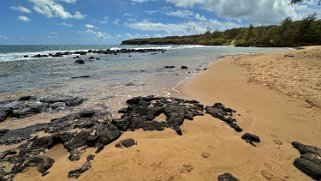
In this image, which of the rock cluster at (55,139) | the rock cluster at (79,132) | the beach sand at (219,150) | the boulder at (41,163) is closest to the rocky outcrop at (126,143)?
the rock cluster at (79,132)

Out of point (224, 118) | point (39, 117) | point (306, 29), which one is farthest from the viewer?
point (306, 29)

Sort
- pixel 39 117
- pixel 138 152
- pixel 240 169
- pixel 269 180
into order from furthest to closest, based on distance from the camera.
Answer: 1. pixel 39 117
2. pixel 138 152
3. pixel 240 169
4. pixel 269 180

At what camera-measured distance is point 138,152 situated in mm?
5188

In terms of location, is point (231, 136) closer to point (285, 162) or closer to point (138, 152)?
point (285, 162)

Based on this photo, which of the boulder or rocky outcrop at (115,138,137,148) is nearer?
the boulder

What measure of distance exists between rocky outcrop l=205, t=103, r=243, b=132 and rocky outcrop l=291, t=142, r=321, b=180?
1578mm

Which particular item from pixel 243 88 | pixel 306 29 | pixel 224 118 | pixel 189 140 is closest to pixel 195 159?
pixel 189 140

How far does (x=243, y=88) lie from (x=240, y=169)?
7241 millimetres

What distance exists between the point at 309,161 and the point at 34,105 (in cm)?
902

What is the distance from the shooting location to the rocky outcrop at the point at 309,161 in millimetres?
4523

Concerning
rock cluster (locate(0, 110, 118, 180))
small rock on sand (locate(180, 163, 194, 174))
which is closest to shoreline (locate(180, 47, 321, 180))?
small rock on sand (locate(180, 163, 194, 174))

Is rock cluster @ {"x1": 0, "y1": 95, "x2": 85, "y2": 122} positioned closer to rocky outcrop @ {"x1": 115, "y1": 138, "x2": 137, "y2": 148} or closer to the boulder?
the boulder

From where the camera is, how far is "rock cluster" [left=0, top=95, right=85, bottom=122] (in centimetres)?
809

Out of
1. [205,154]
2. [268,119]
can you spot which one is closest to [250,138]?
[205,154]
